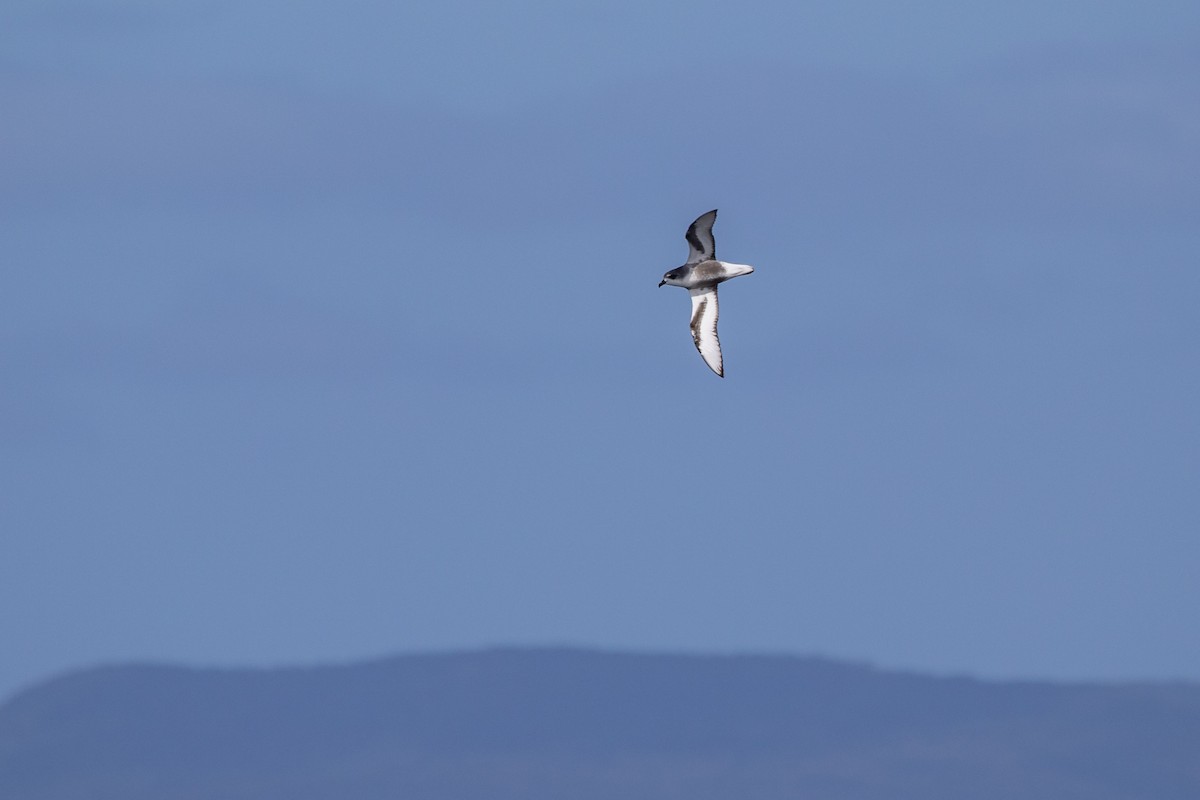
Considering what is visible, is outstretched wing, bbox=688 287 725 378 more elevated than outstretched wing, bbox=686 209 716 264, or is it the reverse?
outstretched wing, bbox=686 209 716 264

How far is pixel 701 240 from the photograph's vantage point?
87375 millimetres

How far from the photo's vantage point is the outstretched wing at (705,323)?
87.3 metres

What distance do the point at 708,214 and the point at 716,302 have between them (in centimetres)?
307

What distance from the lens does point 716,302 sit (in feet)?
289

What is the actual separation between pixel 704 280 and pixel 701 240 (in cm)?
114

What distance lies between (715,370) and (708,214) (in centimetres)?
435

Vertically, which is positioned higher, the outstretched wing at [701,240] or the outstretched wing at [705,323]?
the outstretched wing at [701,240]

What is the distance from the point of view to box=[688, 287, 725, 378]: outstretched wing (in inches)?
3438

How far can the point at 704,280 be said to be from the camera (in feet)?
287

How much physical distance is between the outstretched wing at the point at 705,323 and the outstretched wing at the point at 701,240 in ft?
3.06

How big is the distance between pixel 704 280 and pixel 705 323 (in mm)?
1213

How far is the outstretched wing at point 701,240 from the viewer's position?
86.6 m

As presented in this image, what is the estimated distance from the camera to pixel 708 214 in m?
86.0
